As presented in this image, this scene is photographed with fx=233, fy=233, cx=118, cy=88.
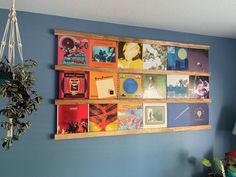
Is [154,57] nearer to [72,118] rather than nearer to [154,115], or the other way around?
[154,115]

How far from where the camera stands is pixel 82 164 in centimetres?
229

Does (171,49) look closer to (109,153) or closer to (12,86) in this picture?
(109,153)

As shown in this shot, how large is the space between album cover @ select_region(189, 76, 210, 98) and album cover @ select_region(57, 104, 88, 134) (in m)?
1.30

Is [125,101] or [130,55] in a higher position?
[130,55]

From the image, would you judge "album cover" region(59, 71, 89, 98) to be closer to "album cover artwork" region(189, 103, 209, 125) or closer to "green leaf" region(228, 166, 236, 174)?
"album cover artwork" region(189, 103, 209, 125)

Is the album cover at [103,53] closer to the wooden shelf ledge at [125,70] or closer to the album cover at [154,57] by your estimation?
the wooden shelf ledge at [125,70]

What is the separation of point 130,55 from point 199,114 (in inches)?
44.3

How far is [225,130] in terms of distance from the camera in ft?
9.84

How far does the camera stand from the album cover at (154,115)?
255 cm

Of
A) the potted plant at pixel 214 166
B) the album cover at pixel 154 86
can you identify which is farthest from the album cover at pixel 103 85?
the potted plant at pixel 214 166

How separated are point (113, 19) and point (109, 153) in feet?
4.48

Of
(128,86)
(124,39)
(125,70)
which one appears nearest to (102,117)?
(128,86)

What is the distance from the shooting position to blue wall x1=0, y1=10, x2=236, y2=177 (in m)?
2.13

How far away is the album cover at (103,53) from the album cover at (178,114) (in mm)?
834
